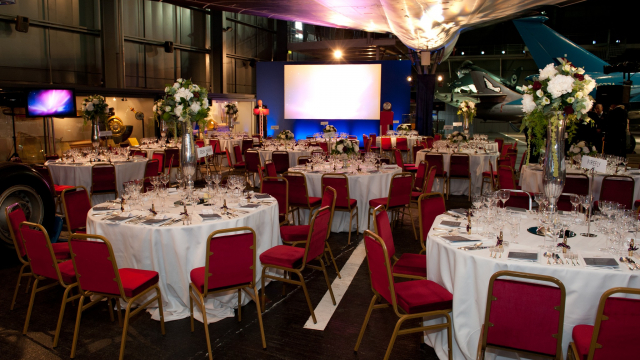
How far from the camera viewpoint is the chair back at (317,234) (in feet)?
12.0

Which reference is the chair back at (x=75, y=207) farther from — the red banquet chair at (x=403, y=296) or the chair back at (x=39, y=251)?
the red banquet chair at (x=403, y=296)

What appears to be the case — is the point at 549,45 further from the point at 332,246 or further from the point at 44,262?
the point at 44,262

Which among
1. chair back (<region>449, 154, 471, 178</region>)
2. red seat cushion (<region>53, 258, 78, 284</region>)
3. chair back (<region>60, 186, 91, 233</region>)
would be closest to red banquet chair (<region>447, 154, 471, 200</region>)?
chair back (<region>449, 154, 471, 178</region>)

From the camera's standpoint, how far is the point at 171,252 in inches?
145

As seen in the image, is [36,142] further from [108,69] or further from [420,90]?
[420,90]

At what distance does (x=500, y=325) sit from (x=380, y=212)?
52.3 inches

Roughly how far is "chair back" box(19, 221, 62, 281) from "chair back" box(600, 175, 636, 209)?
6.09 m

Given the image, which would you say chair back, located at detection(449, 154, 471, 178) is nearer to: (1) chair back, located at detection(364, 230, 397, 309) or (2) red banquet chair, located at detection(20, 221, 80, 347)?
(1) chair back, located at detection(364, 230, 397, 309)

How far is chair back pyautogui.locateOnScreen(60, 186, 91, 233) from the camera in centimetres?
457

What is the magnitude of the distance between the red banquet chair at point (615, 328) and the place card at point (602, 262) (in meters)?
0.60

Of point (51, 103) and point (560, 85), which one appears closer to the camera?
point (560, 85)

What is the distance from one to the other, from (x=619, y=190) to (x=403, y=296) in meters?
4.27

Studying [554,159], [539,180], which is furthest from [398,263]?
[539,180]

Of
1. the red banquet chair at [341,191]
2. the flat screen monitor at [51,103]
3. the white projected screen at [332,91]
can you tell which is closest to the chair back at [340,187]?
the red banquet chair at [341,191]
